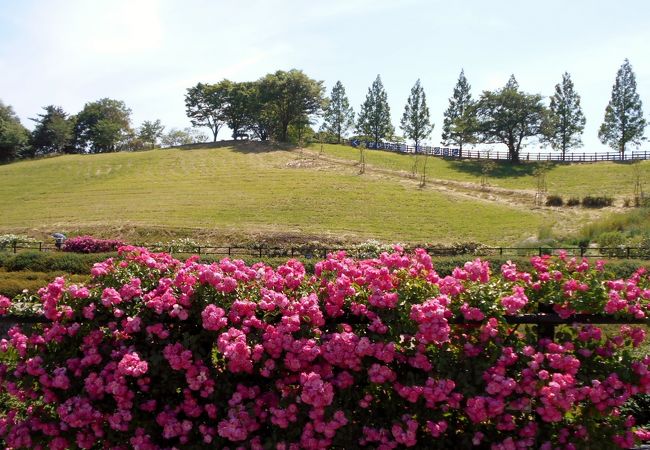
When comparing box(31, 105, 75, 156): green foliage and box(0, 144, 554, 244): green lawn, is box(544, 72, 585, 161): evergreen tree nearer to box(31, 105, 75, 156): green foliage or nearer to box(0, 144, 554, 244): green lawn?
box(0, 144, 554, 244): green lawn

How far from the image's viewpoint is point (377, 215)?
3631 centimetres

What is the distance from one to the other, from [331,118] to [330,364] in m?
87.6

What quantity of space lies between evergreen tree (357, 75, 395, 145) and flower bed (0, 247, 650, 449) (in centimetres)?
7909

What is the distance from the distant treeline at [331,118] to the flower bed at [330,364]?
64.8 meters

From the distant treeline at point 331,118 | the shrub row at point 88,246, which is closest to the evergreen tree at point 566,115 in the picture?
the distant treeline at point 331,118

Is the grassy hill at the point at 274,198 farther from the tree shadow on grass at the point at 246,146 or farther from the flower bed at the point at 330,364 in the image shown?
the flower bed at the point at 330,364

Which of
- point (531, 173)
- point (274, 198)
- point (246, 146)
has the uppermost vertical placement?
point (246, 146)

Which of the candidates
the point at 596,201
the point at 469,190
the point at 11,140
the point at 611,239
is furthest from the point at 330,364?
the point at 11,140

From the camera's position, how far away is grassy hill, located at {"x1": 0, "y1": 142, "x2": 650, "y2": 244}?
3191 centimetres

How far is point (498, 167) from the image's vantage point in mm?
59719

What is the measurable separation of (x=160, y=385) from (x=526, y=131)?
66.7 m

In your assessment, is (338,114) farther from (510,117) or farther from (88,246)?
(88,246)

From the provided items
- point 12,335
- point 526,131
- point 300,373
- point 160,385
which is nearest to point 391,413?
point 300,373

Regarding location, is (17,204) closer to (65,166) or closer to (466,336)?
(65,166)
